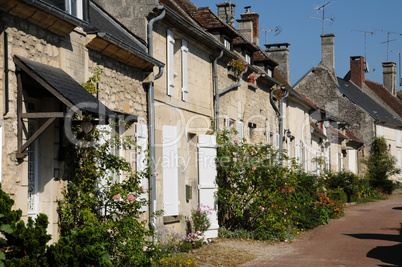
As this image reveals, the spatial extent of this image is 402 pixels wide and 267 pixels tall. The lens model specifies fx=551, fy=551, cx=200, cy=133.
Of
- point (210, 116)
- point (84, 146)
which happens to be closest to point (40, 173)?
point (84, 146)

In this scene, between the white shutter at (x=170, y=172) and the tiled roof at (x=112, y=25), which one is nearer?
the tiled roof at (x=112, y=25)

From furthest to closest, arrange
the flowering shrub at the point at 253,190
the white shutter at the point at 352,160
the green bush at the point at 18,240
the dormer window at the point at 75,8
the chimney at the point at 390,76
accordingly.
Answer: the chimney at the point at 390,76 → the white shutter at the point at 352,160 → the flowering shrub at the point at 253,190 → the dormer window at the point at 75,8 → the green bush at the point at 18,240

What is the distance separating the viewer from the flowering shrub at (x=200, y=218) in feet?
37.8

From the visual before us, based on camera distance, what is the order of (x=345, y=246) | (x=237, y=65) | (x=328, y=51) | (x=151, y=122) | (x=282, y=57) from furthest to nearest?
(x=328, y=51), (x=282, y=57), (x=237, y=65), (x=345, y=246), (x=151, y=122)

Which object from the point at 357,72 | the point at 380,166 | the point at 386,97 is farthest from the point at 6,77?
the point at 386,97

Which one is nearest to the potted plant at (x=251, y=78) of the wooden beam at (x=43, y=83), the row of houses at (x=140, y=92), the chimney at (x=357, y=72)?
the row of houses at (x=140, y=92)

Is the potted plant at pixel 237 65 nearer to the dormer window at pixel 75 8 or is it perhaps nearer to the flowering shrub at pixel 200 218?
the flowering shrub at pixel 200 218

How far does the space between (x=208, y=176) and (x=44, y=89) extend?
6.29 meters

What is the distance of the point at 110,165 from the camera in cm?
759

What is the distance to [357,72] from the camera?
129 ft

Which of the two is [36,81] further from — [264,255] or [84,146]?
[264,255]

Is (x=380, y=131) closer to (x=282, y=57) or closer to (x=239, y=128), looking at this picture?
(x=282, y=57)

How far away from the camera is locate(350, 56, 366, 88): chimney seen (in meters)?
39.0

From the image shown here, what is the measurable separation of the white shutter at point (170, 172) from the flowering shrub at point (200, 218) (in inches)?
26.8
